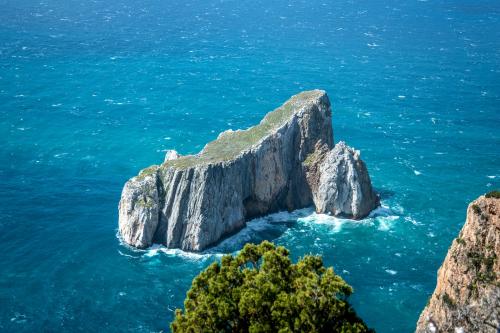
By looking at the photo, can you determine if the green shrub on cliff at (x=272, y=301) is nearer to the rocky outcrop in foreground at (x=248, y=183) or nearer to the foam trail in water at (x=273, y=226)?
the foam trail in water at (x=273, y=226)

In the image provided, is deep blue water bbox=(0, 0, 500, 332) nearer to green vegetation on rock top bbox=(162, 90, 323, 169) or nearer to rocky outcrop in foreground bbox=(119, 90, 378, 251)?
rocky outcrop in foreground bbox=(119, 90, 378, 251)

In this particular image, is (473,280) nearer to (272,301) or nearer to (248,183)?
(272,301)

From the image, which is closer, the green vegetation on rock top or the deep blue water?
the deep blue water

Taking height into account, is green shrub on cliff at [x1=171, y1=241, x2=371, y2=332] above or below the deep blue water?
above

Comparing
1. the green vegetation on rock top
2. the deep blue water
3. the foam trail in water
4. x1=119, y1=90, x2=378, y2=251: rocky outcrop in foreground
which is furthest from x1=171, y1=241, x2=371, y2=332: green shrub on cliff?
the green vegetation on rock top

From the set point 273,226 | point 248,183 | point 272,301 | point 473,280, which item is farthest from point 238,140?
point 272,301

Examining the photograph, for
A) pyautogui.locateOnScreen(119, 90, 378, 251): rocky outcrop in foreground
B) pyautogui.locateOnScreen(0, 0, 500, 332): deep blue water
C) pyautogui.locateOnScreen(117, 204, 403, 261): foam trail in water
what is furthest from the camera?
pyautogui.locateOnScreen(119, 90, 378, 251): rocky outcrop in foreground

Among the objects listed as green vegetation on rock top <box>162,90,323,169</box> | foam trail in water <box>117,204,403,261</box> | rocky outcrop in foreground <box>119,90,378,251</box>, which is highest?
green vegetation on rock top <box>162,90,323,169</box>

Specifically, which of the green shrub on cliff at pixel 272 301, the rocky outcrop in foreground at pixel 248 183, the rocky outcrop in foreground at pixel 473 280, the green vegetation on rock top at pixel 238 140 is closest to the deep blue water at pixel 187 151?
the rocky outcrop in foreground at pixel 248 183
